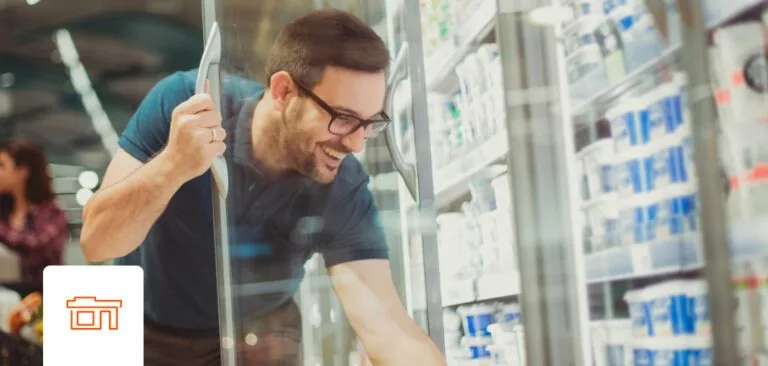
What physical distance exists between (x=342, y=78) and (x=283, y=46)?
0.15m

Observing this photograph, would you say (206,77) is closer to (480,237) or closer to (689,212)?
(480,237)

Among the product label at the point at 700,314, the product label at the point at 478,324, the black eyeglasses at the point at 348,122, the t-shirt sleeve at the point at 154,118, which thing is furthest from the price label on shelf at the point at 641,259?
the t-shirt sleeve at the point at 154,118

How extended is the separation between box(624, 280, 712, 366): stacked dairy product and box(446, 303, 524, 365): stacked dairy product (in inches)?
9.5

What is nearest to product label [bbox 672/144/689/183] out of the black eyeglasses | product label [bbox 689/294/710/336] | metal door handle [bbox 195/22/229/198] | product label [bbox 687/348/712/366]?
product label [bbox 689/294/710/336]

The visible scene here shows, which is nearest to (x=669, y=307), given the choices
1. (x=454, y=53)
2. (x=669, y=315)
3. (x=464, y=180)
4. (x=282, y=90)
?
(x=669, y=315)

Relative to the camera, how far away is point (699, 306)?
4.94ft

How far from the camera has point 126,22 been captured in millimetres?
1667

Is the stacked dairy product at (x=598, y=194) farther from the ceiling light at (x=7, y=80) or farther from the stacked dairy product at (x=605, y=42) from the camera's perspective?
the ceiling light at (x=7, y=80)

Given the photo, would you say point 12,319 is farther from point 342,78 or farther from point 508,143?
point 508,143

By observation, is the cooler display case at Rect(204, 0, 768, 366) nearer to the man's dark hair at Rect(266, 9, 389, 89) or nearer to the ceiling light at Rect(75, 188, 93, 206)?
the man's dark hair at Rect(266, 9, 389, 89)

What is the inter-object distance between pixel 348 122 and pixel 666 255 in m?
0.70

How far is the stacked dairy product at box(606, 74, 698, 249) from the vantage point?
1513mm

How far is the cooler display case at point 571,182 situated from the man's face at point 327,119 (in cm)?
5

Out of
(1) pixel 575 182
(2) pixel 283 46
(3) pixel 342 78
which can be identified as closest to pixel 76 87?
(2) pixel 283 46
